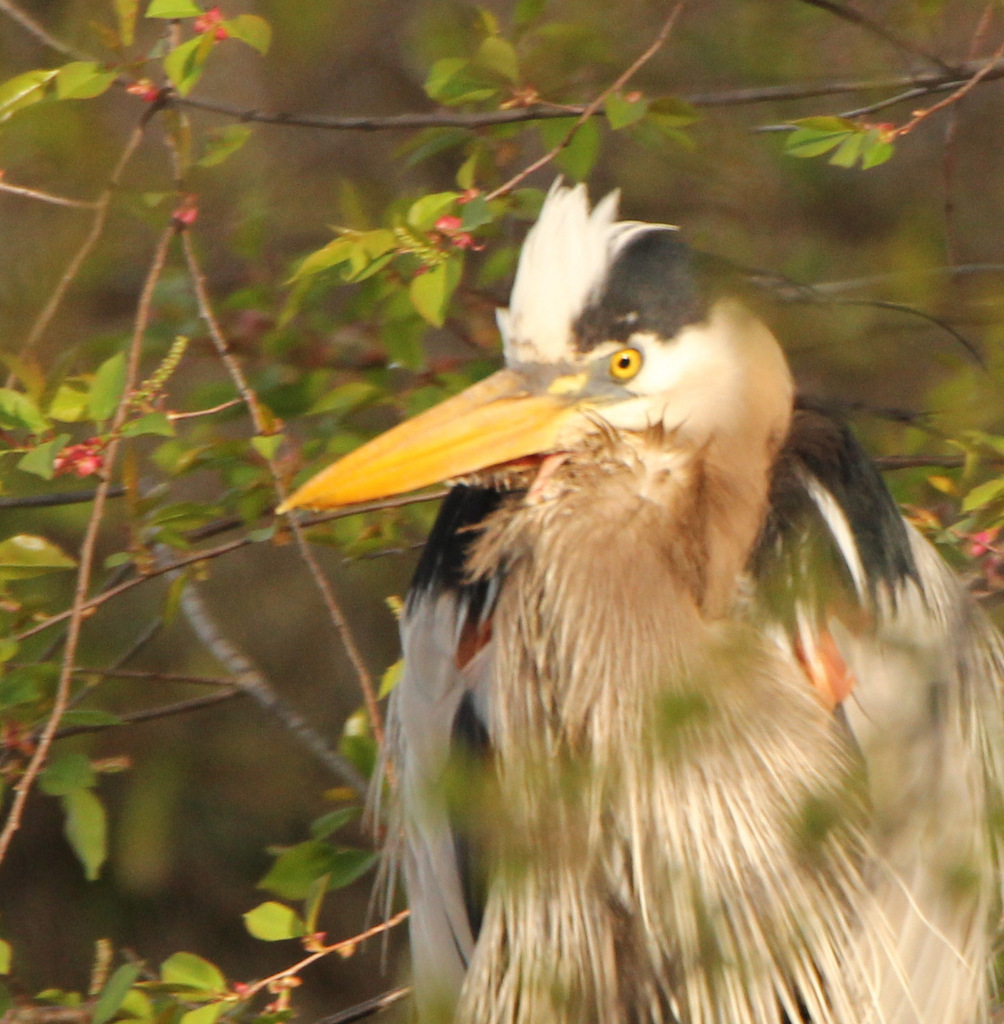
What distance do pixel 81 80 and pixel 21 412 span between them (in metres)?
0.35

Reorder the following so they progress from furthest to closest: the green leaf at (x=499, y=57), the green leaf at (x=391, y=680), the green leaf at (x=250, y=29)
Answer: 1. the green leaf at (x=391, y=680)
2. the green leaf at (x=499, y=57)
3. the green leaf at (x=250, y=29)

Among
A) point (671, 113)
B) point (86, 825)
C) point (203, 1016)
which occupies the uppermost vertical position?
point (671, 113)

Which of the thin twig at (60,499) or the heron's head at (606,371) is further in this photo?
the thin twig at (60,499)

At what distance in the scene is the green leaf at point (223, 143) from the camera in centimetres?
170

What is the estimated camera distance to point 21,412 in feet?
5.26

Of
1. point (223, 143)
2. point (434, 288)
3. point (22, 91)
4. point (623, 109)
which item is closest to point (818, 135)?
point (623, 109)

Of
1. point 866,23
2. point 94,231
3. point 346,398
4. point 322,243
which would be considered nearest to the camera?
point 866,23

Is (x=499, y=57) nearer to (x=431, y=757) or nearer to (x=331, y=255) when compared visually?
(x=331, y=255)

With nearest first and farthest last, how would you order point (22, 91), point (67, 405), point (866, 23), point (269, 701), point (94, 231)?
point (866, 23) < point (94, 231) < point (22, 91) < point (67, 405) < point (269, 701)

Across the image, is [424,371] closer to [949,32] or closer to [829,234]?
[949,32]

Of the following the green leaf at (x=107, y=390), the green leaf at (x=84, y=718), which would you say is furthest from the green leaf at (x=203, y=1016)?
the green leaf at (x=107, y=390)

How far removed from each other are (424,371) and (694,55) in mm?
862

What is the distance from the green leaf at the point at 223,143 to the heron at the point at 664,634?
347 mm

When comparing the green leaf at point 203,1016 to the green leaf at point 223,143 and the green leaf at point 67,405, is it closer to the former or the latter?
the green leaf at point 67,405
